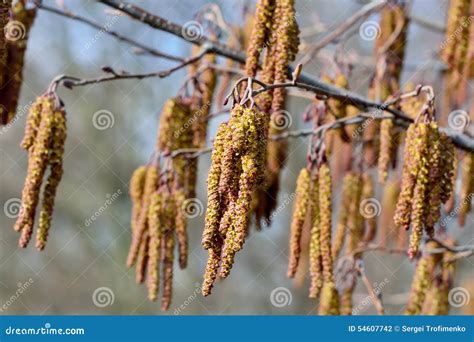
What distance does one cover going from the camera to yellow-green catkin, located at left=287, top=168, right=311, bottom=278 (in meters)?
2.27

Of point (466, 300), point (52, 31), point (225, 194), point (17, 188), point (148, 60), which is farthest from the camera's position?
point (52, 31)

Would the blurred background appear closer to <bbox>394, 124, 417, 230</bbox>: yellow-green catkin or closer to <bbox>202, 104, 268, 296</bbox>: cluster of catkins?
<bbox>394, 124, 417, 230</bbox>: yellow-green catkin

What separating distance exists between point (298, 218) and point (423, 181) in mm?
462

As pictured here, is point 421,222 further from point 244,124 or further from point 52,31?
point 52,31

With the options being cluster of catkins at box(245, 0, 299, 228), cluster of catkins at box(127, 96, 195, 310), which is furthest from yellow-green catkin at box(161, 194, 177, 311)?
cluster of catkins at box(245, 0, 299, 228)

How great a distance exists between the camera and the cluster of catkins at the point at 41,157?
2.14 m

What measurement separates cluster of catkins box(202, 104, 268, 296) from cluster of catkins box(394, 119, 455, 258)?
0.66 meters

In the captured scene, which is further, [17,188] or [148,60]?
[17,188]

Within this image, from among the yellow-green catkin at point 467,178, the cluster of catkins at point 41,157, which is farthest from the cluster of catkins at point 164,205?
the yellow-green catkin at point 467,178

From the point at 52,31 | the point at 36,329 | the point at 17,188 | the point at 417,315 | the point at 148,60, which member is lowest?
the point at 36,329

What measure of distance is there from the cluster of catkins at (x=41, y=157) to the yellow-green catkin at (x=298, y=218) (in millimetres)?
780

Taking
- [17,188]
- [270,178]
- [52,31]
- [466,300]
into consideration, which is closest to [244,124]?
[270,178]

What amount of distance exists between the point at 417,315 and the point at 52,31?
1158 cm

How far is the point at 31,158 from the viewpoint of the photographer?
2168mm
